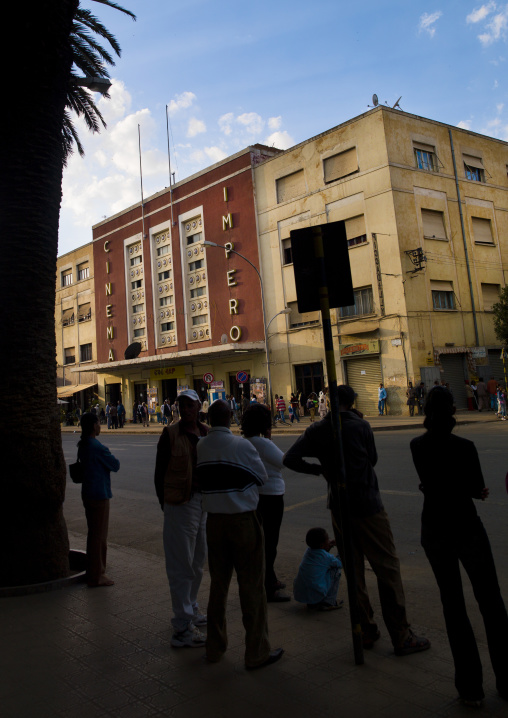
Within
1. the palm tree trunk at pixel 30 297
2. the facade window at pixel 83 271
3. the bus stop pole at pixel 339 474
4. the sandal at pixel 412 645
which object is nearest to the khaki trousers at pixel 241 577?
the bus stop pole at pixel 339 474

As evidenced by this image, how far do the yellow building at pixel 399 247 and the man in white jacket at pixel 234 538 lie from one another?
77.3ft

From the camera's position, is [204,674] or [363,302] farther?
[363,302]

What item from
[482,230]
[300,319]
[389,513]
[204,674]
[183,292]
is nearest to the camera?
[204,674]

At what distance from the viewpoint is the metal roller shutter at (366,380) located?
90.6 ft

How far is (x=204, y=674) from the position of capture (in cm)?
346

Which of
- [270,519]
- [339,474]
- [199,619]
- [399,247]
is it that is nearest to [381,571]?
[339,474]

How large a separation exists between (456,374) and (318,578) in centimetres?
2529

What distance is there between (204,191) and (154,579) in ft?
111

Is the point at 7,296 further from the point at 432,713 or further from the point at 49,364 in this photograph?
the point at 432,713

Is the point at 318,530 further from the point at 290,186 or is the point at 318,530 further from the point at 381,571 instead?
the point at 290,186

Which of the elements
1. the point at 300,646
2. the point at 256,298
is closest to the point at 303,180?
the point at 256,298

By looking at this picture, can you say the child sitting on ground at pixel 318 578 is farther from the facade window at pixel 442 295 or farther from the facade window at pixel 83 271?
the facade window at pixel 83 271

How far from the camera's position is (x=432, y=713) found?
289 centimetres

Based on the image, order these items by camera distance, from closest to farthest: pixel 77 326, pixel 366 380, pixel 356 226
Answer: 1. pixel 366 380
2. pixel 356 226
3. pixel 77 326
